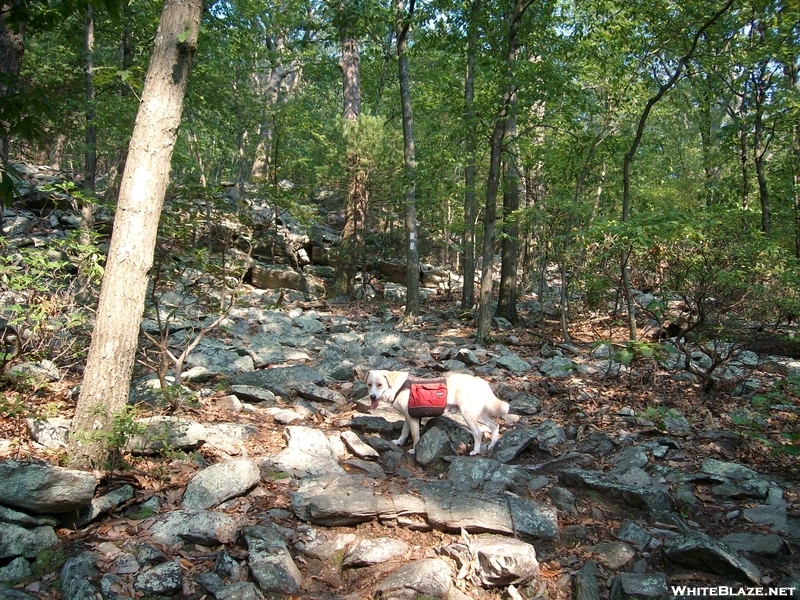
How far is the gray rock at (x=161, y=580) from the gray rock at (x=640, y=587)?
290 cm

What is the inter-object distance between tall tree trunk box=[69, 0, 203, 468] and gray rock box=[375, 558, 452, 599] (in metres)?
2.48

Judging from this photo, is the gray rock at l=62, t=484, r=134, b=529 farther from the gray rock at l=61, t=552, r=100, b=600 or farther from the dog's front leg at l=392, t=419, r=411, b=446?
the dog's front leg at l=392, t=419, r=411, b=446

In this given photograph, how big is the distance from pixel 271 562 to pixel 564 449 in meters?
3.90

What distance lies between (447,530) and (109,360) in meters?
3.17

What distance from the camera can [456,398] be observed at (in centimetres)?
579

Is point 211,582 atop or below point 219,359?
below

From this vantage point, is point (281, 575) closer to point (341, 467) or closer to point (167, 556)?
point (167, 556)

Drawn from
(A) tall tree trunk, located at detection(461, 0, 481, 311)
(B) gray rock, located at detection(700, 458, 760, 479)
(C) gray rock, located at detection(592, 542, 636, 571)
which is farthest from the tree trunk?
(B) gray rock, located at detection(700, 458, 760, 479)

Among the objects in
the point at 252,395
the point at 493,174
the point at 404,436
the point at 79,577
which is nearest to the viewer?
the point at 79,577

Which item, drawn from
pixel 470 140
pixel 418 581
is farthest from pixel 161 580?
pixel 470 140

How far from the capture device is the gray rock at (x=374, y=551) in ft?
12.1

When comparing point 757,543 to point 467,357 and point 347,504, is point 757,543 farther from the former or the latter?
point 467,357

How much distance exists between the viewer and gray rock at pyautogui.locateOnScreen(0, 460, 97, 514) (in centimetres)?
335

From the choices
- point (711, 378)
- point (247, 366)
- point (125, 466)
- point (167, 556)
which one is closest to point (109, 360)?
point (125, 466)
